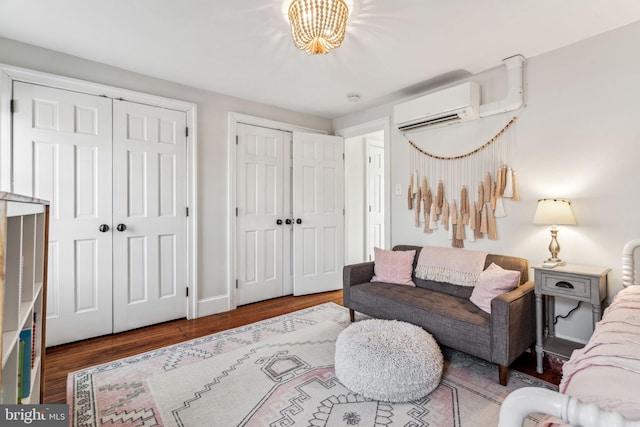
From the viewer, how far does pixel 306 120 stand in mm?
4062

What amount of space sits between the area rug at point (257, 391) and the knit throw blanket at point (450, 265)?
0.61 m

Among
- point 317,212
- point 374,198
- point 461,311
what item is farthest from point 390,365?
point 374,198

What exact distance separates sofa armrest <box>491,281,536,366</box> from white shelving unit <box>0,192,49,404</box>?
7.27 feet

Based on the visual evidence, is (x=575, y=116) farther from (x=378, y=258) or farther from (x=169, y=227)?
(x=169, y=227)

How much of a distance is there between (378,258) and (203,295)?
6.14 ft

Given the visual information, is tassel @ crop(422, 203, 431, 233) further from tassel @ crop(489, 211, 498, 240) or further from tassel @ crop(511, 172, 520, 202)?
tassel @ crop(511, 172, 520, 202)

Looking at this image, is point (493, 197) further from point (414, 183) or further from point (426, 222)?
point (414, 183)

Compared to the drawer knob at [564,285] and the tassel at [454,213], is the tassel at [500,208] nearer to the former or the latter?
the tassel at [454,213]

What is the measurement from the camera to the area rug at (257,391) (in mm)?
1607

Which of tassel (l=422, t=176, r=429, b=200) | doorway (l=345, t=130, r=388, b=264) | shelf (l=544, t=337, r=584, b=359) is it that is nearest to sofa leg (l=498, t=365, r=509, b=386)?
shelf (l=544, t=337, r=584, b=359)

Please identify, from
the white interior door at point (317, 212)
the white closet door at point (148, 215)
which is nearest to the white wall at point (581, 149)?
the white interior door at point (317, 212)

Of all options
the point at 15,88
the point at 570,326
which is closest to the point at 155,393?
the point at 15,88

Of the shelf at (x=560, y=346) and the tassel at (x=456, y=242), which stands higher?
the tassel at (x=456, y=242)

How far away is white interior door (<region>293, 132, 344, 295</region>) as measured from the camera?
3873 millimetres
